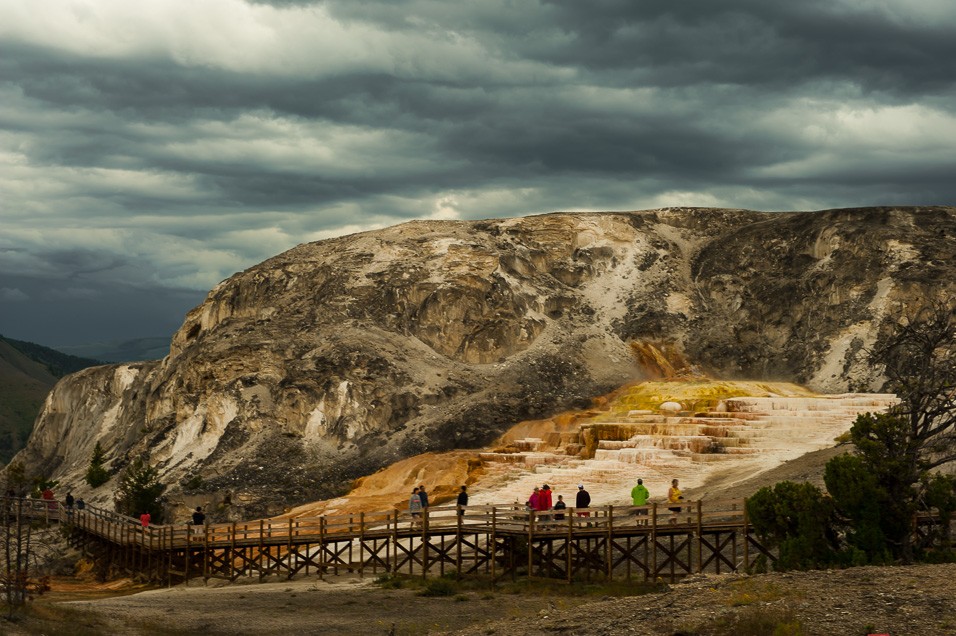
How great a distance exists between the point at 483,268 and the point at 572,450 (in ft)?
96.1

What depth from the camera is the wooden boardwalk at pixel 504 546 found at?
39.1 meters

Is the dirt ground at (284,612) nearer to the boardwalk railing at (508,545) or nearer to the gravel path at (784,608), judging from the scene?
the boardwalk railing at (508,545)

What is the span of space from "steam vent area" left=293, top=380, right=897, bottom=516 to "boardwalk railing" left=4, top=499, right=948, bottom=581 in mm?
9910

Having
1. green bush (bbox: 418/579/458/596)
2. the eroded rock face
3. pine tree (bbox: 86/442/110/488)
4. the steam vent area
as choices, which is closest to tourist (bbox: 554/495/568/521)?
green bush (bbox: 418/579/458/596)

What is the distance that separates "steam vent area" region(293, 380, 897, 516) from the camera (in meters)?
60.1

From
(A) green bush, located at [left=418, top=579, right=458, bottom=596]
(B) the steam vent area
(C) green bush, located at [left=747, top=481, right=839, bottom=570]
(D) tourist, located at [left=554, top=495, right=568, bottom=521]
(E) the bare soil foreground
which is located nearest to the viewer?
(E) the bare soil foreground

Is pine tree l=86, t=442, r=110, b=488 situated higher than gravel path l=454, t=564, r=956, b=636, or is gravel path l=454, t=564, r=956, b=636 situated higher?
pine tree l=86, t=442, r=110, b=488

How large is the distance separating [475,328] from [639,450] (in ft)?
94.3

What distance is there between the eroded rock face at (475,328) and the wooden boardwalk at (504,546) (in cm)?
1830

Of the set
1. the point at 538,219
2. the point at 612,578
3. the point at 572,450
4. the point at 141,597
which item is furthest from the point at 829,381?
the point at 141,597

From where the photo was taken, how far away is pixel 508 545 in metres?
42.3

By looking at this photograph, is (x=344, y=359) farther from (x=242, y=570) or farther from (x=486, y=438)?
(x=242, y=570)

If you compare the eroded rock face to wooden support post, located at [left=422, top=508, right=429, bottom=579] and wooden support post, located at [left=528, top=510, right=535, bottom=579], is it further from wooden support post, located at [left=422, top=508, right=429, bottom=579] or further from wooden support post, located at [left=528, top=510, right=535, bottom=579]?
wooden support post, located at [left=528, top=510, right=535, bottom=579]

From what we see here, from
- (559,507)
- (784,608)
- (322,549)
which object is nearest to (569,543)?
(559,507)
